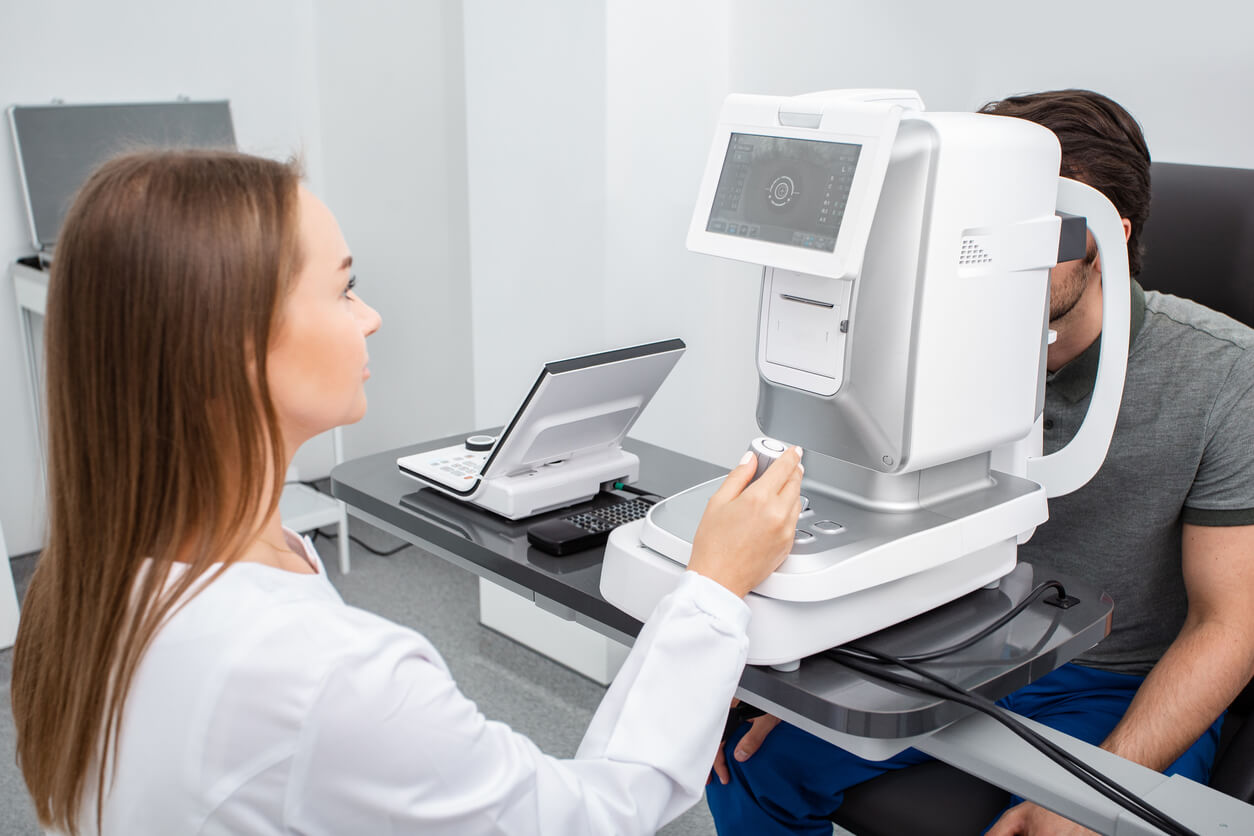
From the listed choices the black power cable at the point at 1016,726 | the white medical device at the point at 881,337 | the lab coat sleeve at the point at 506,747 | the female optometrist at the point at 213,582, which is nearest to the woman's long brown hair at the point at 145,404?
the female optometrist at the point at 213,582

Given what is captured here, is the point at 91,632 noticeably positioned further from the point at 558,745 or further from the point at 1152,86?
the point at 1152,86

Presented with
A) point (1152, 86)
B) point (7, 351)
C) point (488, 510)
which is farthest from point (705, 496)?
point (7, 351)

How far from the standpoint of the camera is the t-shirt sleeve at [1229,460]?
4.29ft

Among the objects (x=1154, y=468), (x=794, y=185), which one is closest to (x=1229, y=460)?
(x=1154, y=468)

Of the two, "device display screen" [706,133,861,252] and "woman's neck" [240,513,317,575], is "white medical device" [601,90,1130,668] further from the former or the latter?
"woman's neck" [240,513,317,575]

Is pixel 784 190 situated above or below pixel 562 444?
above

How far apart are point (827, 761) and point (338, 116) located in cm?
248

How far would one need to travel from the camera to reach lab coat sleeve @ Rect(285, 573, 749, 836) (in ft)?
2.40

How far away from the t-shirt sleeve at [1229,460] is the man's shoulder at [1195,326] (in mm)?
27

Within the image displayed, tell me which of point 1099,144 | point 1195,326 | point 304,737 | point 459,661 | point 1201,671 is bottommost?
point 459,661

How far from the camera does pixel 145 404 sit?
75 centimetres

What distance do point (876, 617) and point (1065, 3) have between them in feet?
A: 5.35

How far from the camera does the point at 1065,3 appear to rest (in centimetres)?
215

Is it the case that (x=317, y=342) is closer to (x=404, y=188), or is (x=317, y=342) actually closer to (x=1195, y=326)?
(x=1195, y=326)
